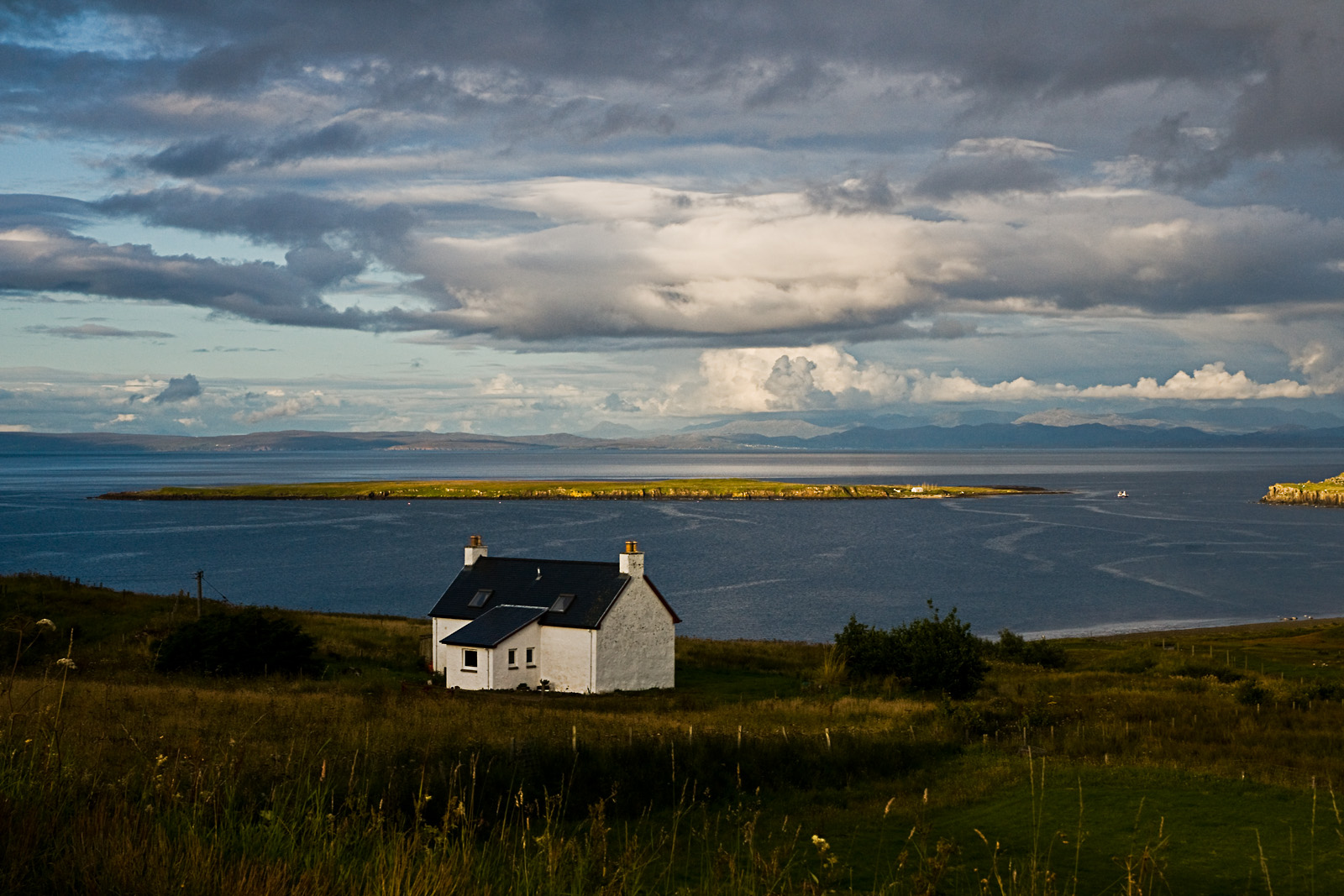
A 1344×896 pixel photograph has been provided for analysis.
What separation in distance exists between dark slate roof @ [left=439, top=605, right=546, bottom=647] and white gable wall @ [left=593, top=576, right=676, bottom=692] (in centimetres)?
309

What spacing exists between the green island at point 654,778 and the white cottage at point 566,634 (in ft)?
7.21

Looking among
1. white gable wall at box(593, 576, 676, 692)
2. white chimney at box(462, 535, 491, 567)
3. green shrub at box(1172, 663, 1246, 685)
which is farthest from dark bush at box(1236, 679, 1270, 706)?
white chimney at box(462, 535, 491, 567)

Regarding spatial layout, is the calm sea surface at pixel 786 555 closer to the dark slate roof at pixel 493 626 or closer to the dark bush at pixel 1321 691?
the dark slate roof at pixel 493 626

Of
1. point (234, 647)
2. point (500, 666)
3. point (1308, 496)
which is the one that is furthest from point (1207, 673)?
point (1308, 496)

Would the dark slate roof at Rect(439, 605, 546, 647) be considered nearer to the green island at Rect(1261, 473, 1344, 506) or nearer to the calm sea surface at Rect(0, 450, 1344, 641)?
Result: the calm sea surface at Rect(0, 450, 1344, 641)

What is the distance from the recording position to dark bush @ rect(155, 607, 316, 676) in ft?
116

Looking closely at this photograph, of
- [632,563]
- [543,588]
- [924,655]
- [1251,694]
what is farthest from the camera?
[543,588]

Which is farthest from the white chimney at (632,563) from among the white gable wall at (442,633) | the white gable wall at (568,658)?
the white gable wall at (442,633)

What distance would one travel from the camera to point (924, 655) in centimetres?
3838

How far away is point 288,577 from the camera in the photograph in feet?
306

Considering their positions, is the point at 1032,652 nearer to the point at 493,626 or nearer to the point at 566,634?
the point at 566,634

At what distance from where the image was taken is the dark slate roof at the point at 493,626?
3991 cm

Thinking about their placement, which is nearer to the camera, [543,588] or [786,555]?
[543,588]

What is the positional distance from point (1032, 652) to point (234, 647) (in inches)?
1390
